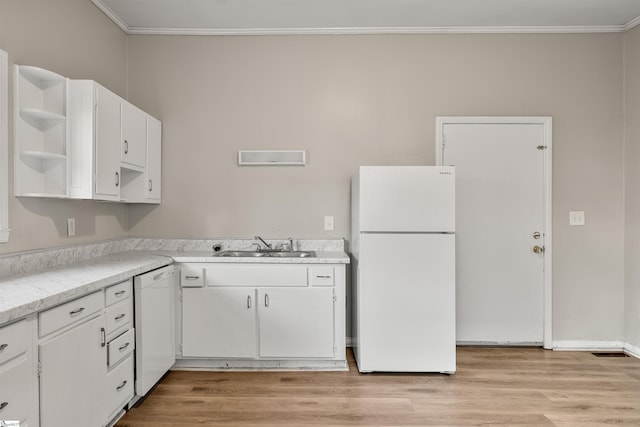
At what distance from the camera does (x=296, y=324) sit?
2752 mm

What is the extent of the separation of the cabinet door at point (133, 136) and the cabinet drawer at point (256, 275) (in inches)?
39.3

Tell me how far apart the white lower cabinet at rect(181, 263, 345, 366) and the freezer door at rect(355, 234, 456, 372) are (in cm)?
34

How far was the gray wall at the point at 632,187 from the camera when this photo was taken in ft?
10.2

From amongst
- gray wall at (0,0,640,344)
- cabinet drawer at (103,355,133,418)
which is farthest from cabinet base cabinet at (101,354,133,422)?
gray wall at (0,0,640,344)

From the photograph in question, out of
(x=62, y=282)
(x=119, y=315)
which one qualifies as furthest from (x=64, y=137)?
(x=119, y=315)

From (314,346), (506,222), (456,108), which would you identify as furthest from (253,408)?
(456,108)

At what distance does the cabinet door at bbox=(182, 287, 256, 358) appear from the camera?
8.99 feet

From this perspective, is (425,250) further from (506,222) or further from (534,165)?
(534,165)

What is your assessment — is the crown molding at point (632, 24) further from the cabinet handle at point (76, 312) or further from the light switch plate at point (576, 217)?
the cabinet handle at point (76, 312)

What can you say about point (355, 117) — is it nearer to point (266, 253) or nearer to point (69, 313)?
point (266, 253)

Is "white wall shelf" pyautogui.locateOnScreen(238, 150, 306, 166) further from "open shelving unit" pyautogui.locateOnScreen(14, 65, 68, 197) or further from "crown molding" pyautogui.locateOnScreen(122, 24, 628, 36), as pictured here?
"open shelving unit" pyautogui.locateOnScreen(14, 65, 68, 197)

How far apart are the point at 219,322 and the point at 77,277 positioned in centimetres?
Answer: 110

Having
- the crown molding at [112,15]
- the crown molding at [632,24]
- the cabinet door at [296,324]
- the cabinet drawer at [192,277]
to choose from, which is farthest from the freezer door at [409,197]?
the crown molding at [112,15]

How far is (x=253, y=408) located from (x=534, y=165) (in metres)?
2.95
